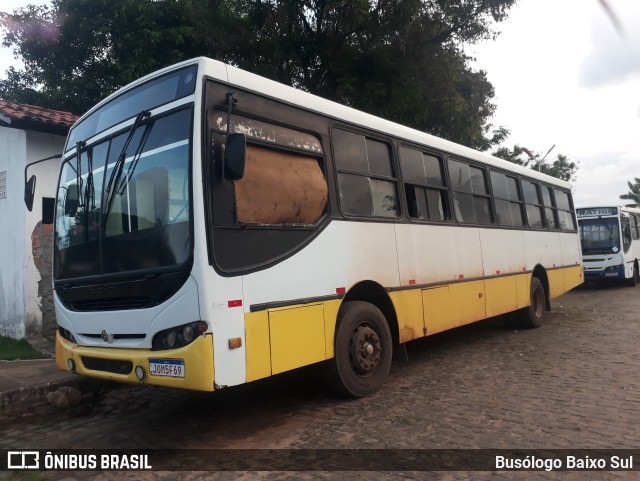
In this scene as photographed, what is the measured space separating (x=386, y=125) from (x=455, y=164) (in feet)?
5.96

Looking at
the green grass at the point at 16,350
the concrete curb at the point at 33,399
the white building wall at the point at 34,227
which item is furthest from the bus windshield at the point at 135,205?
the white building wall at the point at 34,227

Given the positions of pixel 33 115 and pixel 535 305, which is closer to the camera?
pixel 33 115

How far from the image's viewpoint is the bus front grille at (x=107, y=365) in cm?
389

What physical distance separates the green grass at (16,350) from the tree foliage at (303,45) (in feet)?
25.7

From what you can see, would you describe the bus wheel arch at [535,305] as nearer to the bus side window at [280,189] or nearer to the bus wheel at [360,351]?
the bus wheel at [360,351]

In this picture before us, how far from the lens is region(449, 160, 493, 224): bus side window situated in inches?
281

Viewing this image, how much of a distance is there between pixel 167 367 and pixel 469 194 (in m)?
5.37

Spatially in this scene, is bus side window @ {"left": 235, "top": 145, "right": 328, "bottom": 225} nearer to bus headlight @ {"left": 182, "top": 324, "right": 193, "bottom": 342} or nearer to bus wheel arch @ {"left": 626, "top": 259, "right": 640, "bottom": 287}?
bus headlight @ {"left": 182, "top": 324, "right": 193, "bottom": 342}

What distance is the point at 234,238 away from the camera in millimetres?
3828

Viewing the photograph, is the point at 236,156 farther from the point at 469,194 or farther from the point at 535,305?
the point at 535,305

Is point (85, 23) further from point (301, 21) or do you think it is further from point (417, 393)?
point (417, 393)

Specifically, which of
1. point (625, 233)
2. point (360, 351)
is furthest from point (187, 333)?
point (625, 233)

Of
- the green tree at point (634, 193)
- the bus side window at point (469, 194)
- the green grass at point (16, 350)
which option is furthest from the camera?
the green tree at point (634, 193)

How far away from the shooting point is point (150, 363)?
372cm
